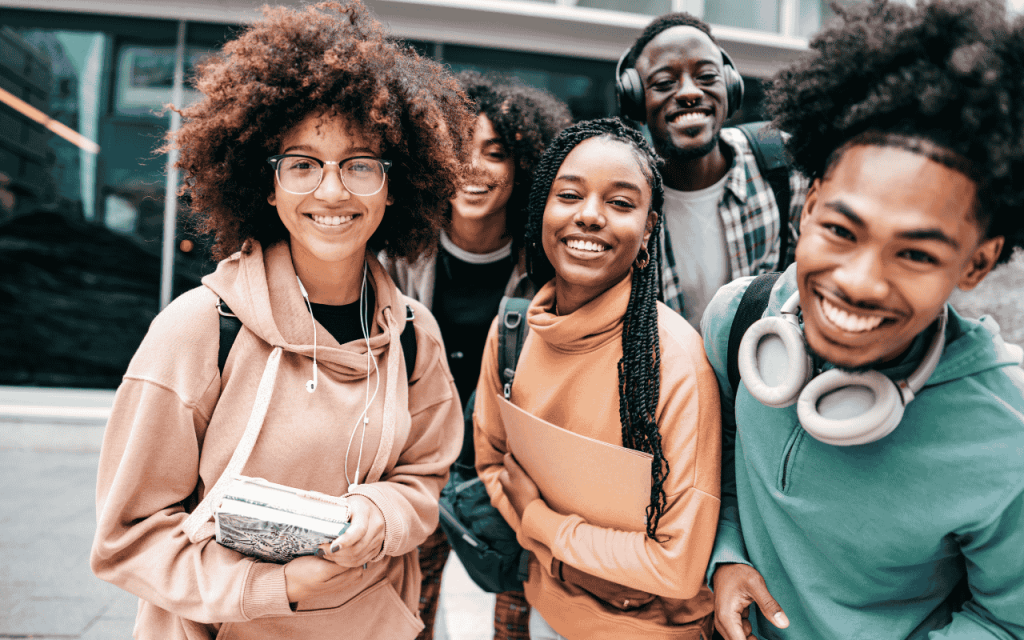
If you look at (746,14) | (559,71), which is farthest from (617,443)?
(746,14)

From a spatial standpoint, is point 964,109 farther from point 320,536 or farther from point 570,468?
point 320,536

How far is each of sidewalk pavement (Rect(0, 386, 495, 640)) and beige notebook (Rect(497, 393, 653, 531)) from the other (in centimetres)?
→ 194

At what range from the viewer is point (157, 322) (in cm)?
147

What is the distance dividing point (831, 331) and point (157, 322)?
1.54 metres

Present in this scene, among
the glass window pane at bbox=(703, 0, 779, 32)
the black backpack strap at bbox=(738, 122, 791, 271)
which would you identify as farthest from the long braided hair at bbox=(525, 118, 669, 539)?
the glass window pane at bbox=(703, 0, 779, 32)

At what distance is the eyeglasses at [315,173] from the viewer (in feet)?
5.19

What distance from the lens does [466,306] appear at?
2.60 m

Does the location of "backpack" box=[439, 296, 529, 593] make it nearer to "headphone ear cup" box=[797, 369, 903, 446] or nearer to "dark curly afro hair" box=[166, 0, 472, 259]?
"dark curly afro hair" box=[166, 0, 472, 259]

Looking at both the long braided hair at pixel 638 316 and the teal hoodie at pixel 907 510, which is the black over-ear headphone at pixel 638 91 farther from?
the teal hoodie at pixel 907 510

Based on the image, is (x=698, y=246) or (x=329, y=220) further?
(x=698, y=246)

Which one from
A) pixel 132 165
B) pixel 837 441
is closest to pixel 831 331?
pixel 837 441

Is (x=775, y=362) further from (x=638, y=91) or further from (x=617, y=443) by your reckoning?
(x=638, y=91)

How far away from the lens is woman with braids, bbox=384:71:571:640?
2.53 m

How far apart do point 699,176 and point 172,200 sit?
5.60 metres
